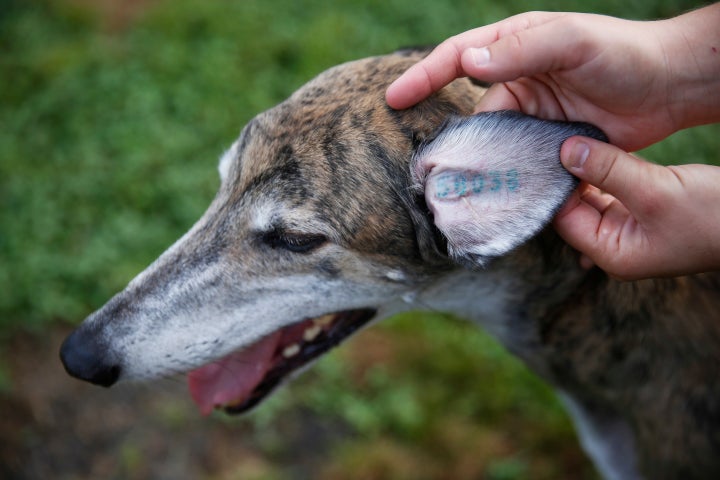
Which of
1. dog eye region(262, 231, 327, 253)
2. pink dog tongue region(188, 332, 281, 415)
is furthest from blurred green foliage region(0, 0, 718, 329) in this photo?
dog eye region(262, 231, 327, 253)

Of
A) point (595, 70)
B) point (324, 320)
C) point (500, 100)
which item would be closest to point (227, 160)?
point (324, 320)

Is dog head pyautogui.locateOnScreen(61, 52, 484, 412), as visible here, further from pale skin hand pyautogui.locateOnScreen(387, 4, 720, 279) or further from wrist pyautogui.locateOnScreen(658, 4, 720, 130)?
wrist pyautogui.locateOnScreen(658, 4, 720, 130)

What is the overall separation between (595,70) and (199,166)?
3.95 metres

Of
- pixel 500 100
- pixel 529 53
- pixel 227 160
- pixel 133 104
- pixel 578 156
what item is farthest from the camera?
pixel 133 104

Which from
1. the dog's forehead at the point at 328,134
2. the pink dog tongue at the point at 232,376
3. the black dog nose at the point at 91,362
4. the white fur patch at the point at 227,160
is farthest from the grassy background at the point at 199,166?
the dog's forehead at the point at 328,134

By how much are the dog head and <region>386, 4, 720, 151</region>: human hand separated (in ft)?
0.76

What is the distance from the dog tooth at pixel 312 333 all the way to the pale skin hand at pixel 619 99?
1078 millimetres

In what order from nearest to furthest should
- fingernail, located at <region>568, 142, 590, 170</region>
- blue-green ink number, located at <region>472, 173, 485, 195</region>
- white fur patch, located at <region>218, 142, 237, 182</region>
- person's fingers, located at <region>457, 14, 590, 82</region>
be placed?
person's fingers, located at <region>457, 14, 590, 82</region>, fingernail, located at <region>568, 142, 590, 170</region>, blue-green ink number, located at <region>472, 173, 485, 195</region>, white fur patch, located at <region>218, 142, 237, 182</region>

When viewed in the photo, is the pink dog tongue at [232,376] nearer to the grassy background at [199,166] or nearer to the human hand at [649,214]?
the grassy background at [199,166]

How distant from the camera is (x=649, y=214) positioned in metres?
2.28

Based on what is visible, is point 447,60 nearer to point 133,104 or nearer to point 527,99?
point 527,99

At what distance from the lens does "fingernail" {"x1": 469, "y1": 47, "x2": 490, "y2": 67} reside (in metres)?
2.23

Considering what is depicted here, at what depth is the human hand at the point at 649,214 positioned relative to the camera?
2.24 m

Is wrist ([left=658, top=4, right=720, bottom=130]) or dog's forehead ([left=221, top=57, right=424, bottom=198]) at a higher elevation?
dog's forehead ([left=221, top=57, right=424, bottom=198])
